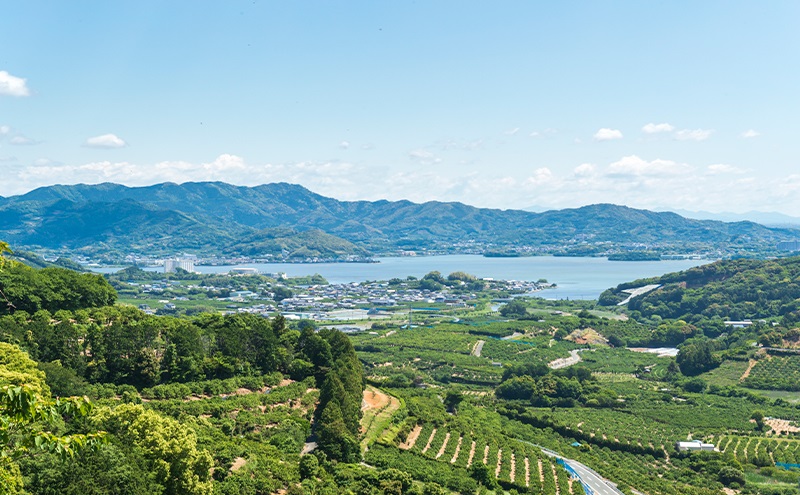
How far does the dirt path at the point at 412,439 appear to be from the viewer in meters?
30.0

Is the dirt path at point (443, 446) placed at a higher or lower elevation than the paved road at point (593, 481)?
higher

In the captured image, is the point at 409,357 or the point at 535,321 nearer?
the point at 409,357

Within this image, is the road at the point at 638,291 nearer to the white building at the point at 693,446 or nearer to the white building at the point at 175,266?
the white building at the point at 693,446

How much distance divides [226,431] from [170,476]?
7473 mm

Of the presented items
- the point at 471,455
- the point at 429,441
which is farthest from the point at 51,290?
the point at 471,455

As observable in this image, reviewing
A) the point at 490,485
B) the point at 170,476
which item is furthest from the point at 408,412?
the point at 170,476

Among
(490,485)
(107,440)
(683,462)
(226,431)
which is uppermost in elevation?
(107,440)

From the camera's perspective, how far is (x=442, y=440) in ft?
104

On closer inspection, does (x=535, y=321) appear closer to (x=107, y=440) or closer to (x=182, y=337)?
(x=182, y=337)

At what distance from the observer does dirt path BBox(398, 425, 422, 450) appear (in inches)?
1181

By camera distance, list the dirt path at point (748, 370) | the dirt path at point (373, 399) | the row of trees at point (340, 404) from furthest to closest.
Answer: the dirt path at point (748, 370)
the dirt path at point (373, 399)
the row of trees at point (340, 404)

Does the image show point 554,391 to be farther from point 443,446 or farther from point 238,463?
point 238,463

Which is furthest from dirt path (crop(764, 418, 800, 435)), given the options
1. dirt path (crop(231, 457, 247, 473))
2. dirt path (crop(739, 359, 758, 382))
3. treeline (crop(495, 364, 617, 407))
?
dirt path (crop(231, 457, 247, 473))

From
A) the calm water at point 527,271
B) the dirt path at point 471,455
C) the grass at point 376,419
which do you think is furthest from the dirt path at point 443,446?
the calm water at point 527,271
